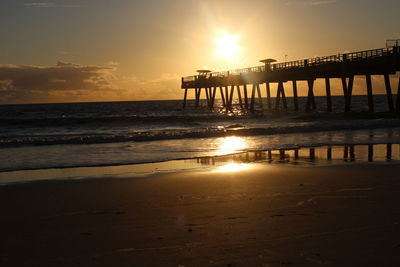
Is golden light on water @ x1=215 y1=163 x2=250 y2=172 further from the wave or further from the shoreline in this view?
the wave

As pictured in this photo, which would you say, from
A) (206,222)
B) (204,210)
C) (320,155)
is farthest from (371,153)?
(206,222)

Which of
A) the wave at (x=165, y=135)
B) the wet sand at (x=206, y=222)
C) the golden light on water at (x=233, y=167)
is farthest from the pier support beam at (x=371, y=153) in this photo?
the wave at (x=165, y=135)

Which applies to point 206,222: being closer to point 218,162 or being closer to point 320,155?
point 218,162

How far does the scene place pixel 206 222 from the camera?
634cm

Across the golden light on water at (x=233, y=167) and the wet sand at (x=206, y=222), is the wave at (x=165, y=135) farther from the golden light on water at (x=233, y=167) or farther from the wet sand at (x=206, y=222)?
the wet sand at (x=206, y=222)

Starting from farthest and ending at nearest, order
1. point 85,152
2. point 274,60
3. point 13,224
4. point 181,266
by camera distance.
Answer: point 274,60, point 85,152, point 13,224, point 181,266

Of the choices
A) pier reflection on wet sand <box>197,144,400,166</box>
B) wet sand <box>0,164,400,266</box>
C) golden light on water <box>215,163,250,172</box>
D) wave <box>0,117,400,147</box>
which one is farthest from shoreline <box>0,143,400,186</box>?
wave <box>0,117,400,147</box>

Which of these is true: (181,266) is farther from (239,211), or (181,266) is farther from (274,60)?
(274,60)

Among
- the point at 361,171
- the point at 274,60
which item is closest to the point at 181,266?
the point at 361,171

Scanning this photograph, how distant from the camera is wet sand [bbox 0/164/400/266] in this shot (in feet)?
16.4

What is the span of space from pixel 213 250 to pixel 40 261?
2098 millimetres

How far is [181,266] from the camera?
4.73 metres

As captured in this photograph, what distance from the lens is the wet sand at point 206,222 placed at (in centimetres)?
501

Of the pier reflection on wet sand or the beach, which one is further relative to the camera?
the pier reflection on wet sand
